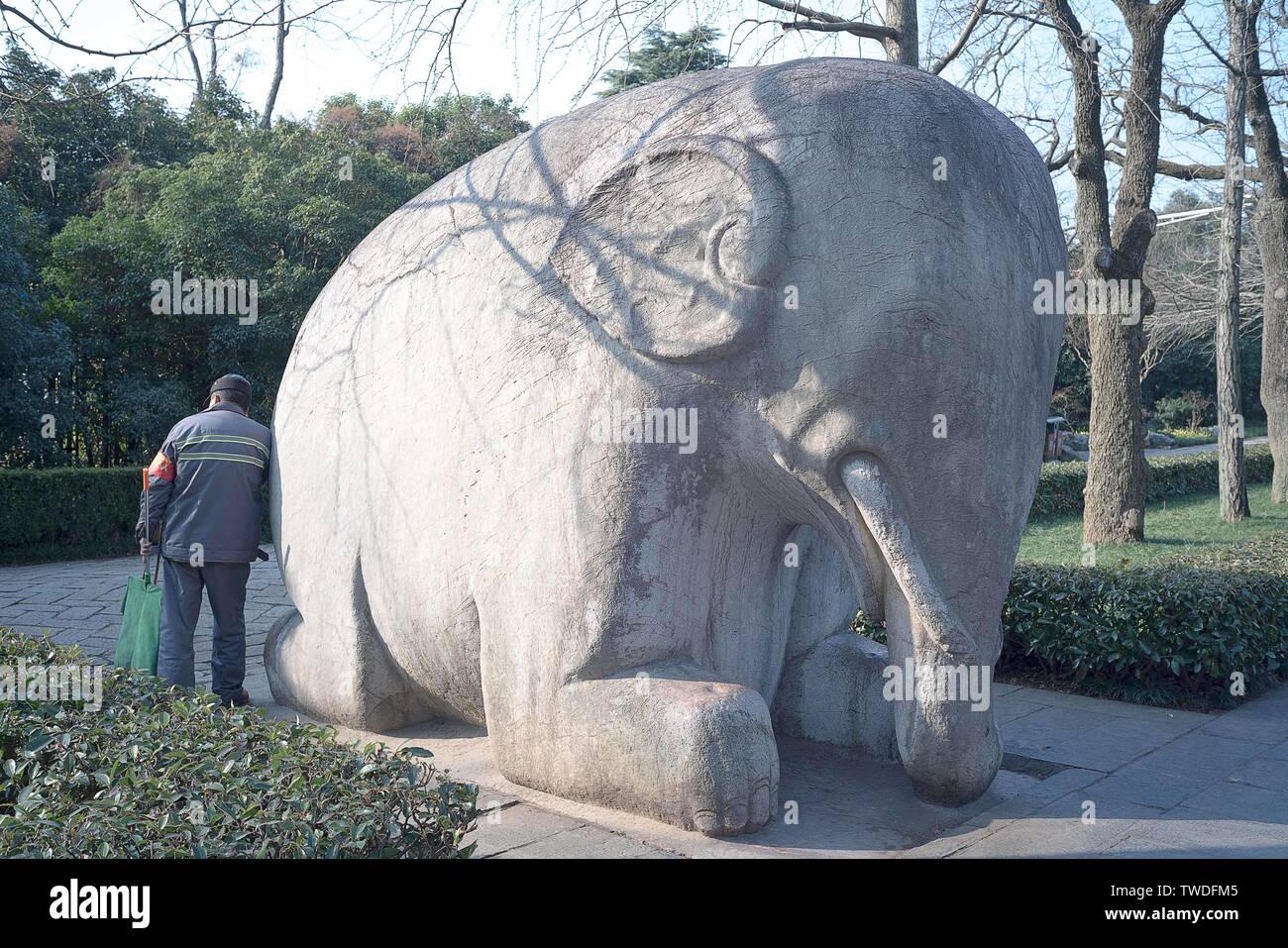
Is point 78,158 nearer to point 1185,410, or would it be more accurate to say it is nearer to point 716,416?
point 716,416

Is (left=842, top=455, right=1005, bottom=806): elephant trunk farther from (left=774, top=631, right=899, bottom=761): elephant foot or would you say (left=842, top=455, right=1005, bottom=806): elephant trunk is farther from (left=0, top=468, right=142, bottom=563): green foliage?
(left=0, top=468, right=142, bottom=563): green foliage

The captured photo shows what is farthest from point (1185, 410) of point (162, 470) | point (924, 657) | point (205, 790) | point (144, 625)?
point (205, 790)

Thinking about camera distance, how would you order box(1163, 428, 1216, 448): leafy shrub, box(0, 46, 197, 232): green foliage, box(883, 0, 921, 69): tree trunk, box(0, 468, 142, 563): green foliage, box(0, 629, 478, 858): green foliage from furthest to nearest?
box(1163, 428, 1216, 448): leafy shrub < box(0, 46, 197, 232): green foliage < box(0, 468, 142, 563): green foliage < box(883, 0, 921, 69): tree trunk < box(0, 629, 478, 858): green foliage

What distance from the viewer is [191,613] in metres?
5.31

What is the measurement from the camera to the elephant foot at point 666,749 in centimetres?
354

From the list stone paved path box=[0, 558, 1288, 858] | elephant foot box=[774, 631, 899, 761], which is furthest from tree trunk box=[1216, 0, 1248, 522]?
elephant foot box=[774, 631, 899, 761]

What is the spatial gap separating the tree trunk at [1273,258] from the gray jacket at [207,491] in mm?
17505

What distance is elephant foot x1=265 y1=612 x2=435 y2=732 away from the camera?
461 cm

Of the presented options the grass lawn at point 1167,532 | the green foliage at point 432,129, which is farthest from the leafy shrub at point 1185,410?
the green foliage at point 432,129

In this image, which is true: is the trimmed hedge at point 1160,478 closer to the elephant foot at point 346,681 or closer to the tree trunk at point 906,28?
the tree trunk at point 906,28

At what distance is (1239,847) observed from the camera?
3.79 meters

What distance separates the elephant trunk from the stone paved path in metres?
0.27

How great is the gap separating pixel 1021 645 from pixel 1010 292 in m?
3.82
